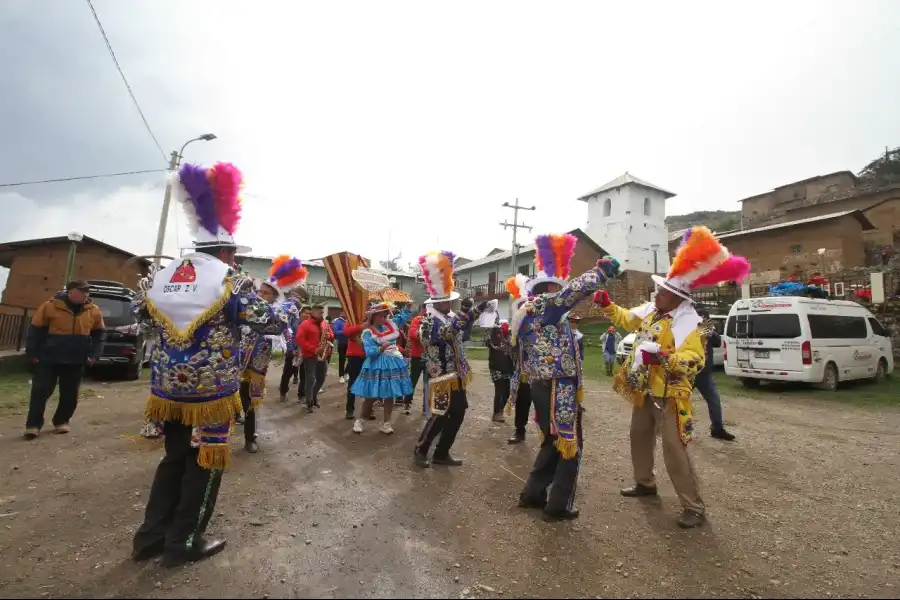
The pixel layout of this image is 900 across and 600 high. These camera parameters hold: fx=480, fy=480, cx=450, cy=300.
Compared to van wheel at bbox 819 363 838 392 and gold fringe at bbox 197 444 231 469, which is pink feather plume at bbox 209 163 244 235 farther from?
van wheel at bbox 819 363 838 392

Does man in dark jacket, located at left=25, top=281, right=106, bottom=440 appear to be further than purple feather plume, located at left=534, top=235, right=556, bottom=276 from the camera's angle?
Yes

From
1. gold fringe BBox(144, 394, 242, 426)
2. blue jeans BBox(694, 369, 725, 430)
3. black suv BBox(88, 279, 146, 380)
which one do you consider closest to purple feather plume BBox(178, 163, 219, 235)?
gold fringe BBox(144, 394, 242, 426)

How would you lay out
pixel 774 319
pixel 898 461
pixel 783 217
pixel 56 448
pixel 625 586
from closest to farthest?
pixel 625 586, pixel 56 448, pixel 898 461, pixel 774 319, pixel 783 217

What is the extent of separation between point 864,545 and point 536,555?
7.55 feet

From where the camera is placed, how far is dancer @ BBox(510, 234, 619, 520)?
346 cm

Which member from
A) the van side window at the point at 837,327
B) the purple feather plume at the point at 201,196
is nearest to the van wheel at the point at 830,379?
the van side window at the point at 837,327

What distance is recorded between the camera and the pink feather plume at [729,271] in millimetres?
3740

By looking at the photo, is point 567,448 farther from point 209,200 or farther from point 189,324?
point 209,200

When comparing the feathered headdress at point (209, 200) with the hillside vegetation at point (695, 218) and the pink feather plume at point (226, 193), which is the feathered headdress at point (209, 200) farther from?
the hillside vegetation at point (695, 218)

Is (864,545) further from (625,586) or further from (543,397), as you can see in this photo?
(543,397)

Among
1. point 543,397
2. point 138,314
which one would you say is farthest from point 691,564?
point 138,314

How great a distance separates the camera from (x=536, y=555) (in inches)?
116

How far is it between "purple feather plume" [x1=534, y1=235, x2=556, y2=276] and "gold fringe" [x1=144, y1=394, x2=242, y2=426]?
2619 mm

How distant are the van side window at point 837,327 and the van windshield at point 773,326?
1.12 feet
